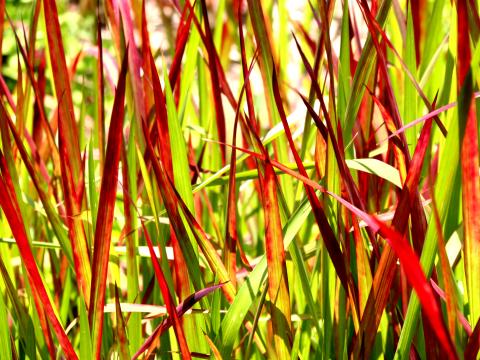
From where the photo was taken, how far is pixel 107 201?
593 mm

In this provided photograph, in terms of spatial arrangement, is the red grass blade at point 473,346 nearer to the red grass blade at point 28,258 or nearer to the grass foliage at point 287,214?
the grass foliage at point 287,214

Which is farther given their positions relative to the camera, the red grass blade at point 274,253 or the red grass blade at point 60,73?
the red grass blade at point 60,73

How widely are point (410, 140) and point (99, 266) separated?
348 millimetres

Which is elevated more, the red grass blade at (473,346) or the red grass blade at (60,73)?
the red grass blade at (60,73)

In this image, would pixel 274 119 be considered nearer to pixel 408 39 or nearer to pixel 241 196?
pixel 408 39

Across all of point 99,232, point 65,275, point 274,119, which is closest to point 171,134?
point 99,232

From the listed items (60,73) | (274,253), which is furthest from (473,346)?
(60,73)

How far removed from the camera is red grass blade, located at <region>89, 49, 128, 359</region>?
58 cm

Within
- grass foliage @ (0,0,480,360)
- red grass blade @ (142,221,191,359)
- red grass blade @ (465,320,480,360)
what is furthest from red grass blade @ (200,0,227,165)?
red grass blade @ (465,320,480,360)

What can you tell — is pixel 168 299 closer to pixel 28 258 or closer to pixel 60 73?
pixel 28 258

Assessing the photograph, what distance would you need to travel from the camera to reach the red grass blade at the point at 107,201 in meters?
0.58

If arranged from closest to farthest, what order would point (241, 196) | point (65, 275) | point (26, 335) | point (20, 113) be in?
point (26, 335) → point (20, 113) → point (65, 275) → point (241, 196)

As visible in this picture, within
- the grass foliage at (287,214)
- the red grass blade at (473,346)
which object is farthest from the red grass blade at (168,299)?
the red grass blade at (473,346)

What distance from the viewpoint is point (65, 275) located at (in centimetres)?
101
